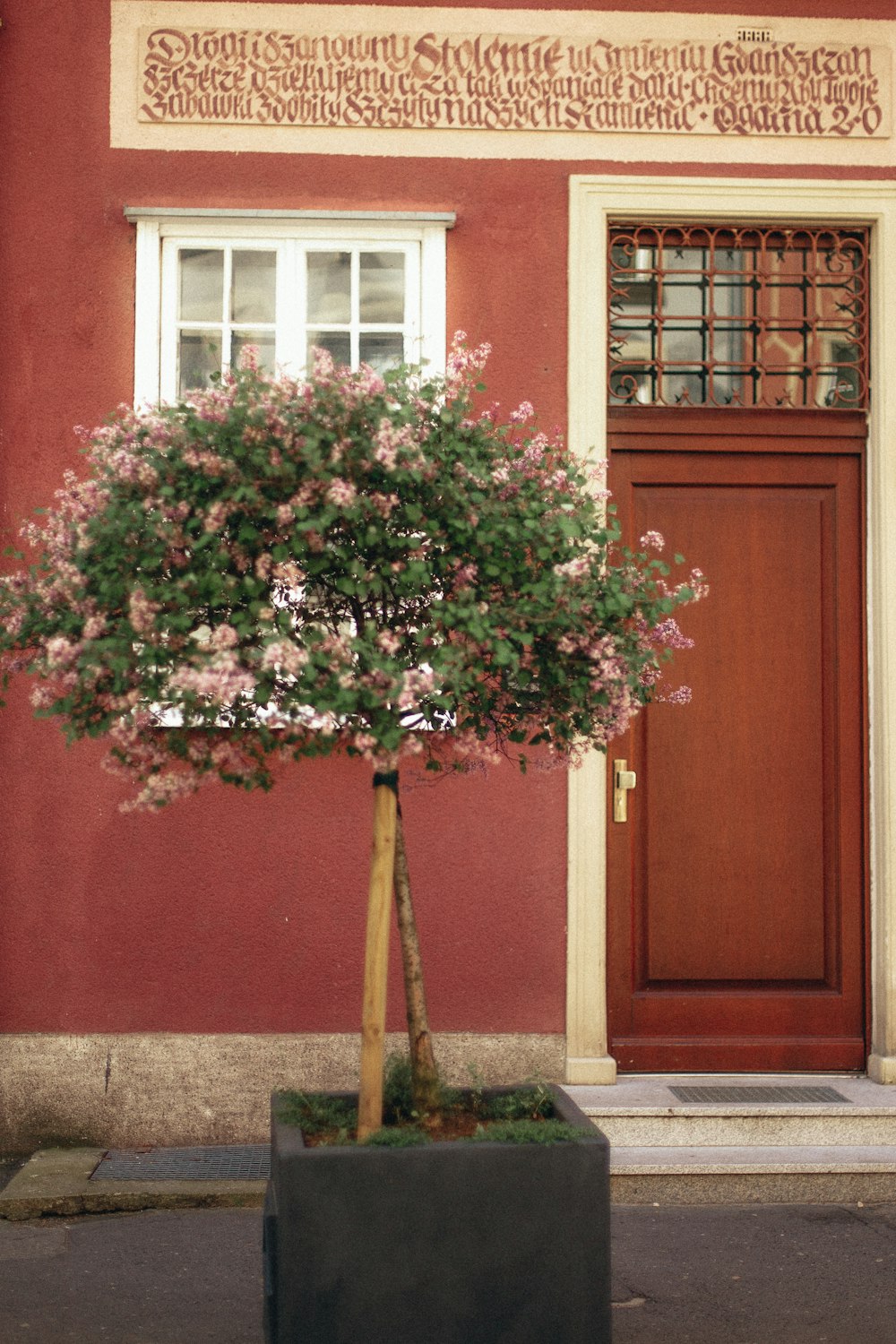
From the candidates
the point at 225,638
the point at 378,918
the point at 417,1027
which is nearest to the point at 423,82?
the point at 225,638

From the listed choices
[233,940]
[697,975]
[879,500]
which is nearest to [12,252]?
[233,940]

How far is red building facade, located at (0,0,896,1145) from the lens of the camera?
19.6 ft

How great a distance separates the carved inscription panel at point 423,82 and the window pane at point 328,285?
543 mm

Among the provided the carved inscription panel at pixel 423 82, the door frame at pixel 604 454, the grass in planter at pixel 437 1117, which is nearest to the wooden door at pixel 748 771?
the door frame at pixel 604 454

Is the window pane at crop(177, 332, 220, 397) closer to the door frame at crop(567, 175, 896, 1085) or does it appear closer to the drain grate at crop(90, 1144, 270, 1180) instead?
the door frame at crop(567, 175, 896, 1085)

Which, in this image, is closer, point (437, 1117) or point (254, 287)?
point (437, 1117)

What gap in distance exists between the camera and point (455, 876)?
602 centimetres

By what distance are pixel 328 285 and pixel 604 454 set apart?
1.35 meters

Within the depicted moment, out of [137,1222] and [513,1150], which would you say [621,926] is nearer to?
[137,1222]

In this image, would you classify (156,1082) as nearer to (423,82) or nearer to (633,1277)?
(633,1277)

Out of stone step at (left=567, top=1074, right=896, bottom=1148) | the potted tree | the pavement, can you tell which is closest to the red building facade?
stone step at (left=567, top=1074, right=896, bottom=1148)

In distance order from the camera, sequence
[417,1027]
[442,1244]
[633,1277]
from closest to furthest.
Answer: [442,1244] → [417,1027] → [633,1277]

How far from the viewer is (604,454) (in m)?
6.21

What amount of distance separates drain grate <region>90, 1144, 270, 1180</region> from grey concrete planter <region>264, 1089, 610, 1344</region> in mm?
2172
